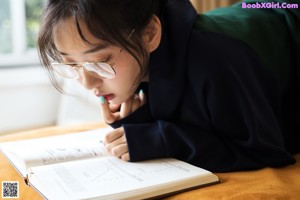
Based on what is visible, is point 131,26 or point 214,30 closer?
point 131,26

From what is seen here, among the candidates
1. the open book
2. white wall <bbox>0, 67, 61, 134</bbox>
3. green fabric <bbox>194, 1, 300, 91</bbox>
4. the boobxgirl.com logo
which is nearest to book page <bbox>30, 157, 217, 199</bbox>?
the open book

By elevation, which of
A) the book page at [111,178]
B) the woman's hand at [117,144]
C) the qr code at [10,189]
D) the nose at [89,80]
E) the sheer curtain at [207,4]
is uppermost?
the sheer curtain at [207,4]

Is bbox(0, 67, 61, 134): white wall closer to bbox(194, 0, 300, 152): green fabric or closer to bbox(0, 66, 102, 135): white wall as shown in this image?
bbox(0, 66, 102, 135): white wall

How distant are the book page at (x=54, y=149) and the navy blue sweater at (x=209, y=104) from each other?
4.4 inches

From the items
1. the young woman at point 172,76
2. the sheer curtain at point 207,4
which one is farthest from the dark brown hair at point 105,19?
the sheer curtain at point 207,4

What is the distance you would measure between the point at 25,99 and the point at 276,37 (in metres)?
1.43

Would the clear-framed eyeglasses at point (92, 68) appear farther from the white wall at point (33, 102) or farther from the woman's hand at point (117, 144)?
the white wall at point (33, 102)

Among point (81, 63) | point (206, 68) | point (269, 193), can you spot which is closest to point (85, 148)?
point (81, 63)

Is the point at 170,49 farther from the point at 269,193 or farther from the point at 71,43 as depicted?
the point at 269,193

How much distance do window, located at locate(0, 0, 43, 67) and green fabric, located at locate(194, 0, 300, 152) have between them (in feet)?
4.55

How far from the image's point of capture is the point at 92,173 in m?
0.81

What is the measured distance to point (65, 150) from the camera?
3.16 feet

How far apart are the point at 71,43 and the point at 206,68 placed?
279 mm

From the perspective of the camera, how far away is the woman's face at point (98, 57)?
2.77ft
